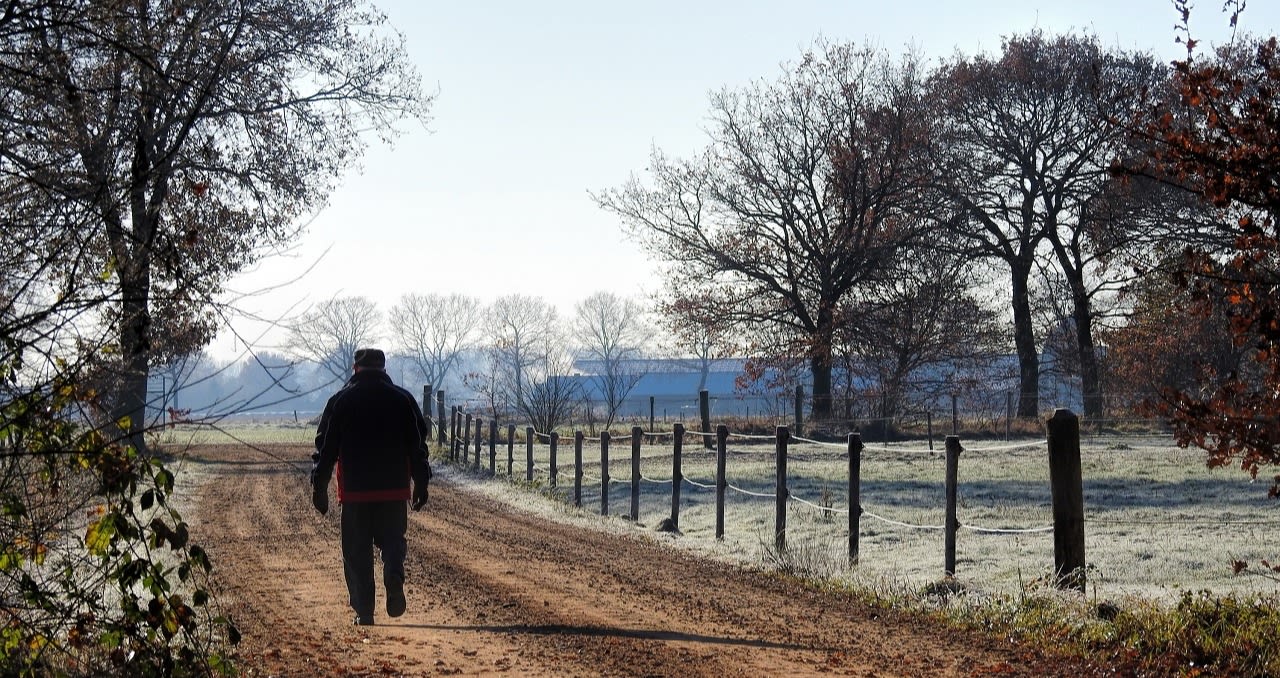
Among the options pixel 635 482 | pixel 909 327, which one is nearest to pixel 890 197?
pixel 909 327

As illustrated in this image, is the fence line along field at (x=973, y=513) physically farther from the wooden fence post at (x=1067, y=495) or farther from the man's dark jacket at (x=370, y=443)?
the man's dark jacket at (x=370, y=443)

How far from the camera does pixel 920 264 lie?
38.3 m

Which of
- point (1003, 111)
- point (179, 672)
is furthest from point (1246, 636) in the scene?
point (1003, 111)

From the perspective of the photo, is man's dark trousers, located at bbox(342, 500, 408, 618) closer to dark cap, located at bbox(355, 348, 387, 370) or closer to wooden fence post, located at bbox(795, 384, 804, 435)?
dark cap, located at bbox(355, 348, 387, 370)

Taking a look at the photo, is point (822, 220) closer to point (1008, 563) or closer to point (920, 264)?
point (920, 264)

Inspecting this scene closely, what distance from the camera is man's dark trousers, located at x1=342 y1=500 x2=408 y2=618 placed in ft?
28.3

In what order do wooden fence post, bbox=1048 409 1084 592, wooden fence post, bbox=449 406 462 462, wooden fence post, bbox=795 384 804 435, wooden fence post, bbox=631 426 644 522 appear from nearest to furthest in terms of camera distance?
1. wooden fence post, bbox=1048 409 1084 592
2. wooden fence post, bbox=631 426 644 522
3. wooden fence post, bbox=449 406 462 462
4. wooden fence post, bbox=795 384 804 435

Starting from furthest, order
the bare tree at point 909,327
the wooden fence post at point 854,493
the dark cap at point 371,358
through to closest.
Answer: the bare tree at point 909,327 < the wooden fence post at point 854,493 < the dark cap at point 371,358

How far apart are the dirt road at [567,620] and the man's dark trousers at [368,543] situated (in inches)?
9.3

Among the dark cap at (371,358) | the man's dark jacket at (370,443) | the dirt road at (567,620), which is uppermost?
the dark cap at (371,358)

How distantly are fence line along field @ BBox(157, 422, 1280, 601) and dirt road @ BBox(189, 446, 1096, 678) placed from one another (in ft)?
3.84

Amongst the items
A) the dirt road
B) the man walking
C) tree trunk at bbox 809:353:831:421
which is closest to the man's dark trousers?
the man walking

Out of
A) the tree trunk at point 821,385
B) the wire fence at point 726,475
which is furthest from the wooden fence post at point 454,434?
the tree trunk at point 821,385

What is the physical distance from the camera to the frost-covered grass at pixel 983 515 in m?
11.0
